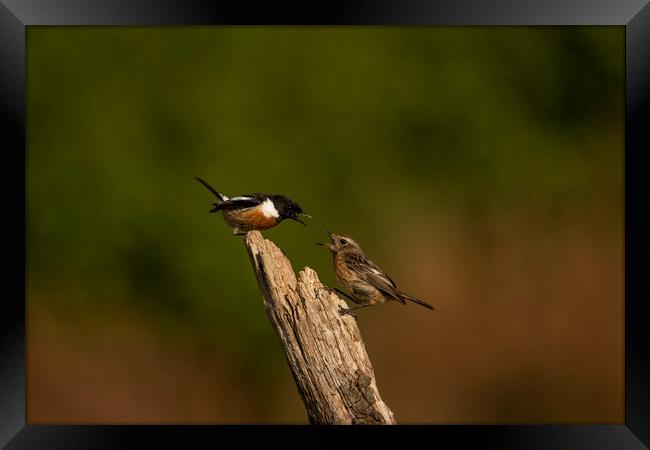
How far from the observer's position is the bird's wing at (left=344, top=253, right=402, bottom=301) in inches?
211

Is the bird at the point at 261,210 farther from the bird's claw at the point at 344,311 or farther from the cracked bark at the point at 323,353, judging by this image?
the bird's claw at the point at 344,311

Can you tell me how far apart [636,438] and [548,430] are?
1.82ft

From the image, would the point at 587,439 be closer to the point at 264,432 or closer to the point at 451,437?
the point at 451,437

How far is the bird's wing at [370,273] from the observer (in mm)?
5348

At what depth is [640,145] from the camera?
4.95 metres

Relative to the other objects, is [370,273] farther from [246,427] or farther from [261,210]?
[246,427]

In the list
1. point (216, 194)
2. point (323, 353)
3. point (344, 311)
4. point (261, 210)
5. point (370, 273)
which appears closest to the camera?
point (323, 353)

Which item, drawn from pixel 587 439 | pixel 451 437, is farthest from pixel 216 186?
pixel 587 439

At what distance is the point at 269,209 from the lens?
618 centimetres

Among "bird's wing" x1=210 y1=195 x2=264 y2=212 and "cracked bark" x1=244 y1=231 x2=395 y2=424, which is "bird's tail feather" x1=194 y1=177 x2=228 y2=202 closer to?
"bird's wing" x1=210 y1=195 x2=264 y2=212

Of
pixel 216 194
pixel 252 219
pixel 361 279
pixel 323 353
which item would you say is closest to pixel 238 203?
pixel 252 219

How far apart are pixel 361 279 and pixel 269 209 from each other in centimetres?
110

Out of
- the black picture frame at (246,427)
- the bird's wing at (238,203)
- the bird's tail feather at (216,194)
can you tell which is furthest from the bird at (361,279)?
the bird's tail feather at (216,194)

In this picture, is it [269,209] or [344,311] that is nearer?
[344,311]
